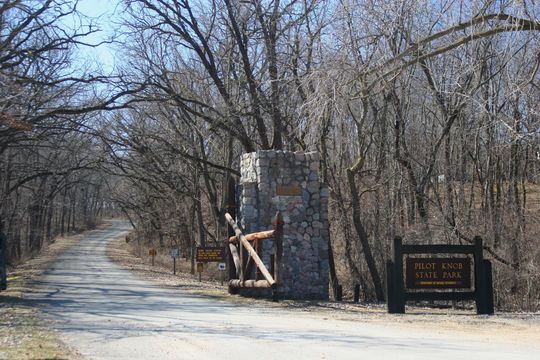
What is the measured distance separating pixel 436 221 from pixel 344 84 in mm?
9496

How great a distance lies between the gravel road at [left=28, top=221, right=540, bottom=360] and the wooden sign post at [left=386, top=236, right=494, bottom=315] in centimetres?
197

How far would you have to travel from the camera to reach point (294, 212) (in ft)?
63.9

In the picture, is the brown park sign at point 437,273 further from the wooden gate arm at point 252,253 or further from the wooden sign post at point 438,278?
the wooden gate arm at point 252,253

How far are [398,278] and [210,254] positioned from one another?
1187 cm

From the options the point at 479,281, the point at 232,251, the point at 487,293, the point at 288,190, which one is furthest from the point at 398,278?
the point at 232,251

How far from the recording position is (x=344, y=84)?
1400 centimetres

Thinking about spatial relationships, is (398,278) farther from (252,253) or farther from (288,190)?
(288,190)

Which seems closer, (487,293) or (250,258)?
(487,293)

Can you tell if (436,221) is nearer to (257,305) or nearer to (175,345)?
(257,305)

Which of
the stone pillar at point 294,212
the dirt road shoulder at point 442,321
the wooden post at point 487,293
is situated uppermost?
the stone pillar at point 294,212

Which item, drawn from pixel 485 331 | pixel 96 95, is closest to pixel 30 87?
pixel 96 95

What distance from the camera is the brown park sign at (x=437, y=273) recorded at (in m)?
15.1

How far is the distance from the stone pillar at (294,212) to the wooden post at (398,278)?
4.74 m

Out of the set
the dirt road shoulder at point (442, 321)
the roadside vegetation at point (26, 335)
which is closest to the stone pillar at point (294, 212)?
the dirt road shoulder at point (442, 321)
